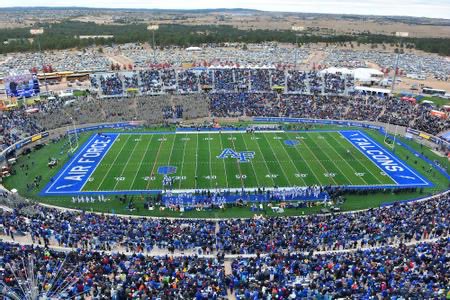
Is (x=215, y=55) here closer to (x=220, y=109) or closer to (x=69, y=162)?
→ (x=220, y=109)

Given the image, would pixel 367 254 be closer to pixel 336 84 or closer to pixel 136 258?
pixel 136 258

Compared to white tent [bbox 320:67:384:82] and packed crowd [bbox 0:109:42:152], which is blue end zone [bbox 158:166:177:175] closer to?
packed crowd [bbox 0:109:42:152]

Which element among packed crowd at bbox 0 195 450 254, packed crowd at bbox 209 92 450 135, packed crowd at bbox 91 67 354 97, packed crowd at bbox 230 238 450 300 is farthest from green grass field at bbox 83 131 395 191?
packed crowd at bbox 91 67 354 97

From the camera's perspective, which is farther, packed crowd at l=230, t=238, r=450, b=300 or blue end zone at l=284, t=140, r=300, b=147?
blue end zone at l=284, t=140, r=300, b=147

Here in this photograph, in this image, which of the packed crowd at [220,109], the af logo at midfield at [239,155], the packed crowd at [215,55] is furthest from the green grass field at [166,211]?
the packed crowd at [215,55]

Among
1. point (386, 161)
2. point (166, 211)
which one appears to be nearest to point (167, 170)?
point (166, 211)

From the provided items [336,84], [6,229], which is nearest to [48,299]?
[6,229]

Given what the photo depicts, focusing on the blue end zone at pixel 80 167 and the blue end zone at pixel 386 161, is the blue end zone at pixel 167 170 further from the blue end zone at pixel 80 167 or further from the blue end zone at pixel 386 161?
the blue end zone at pixel 386 161
